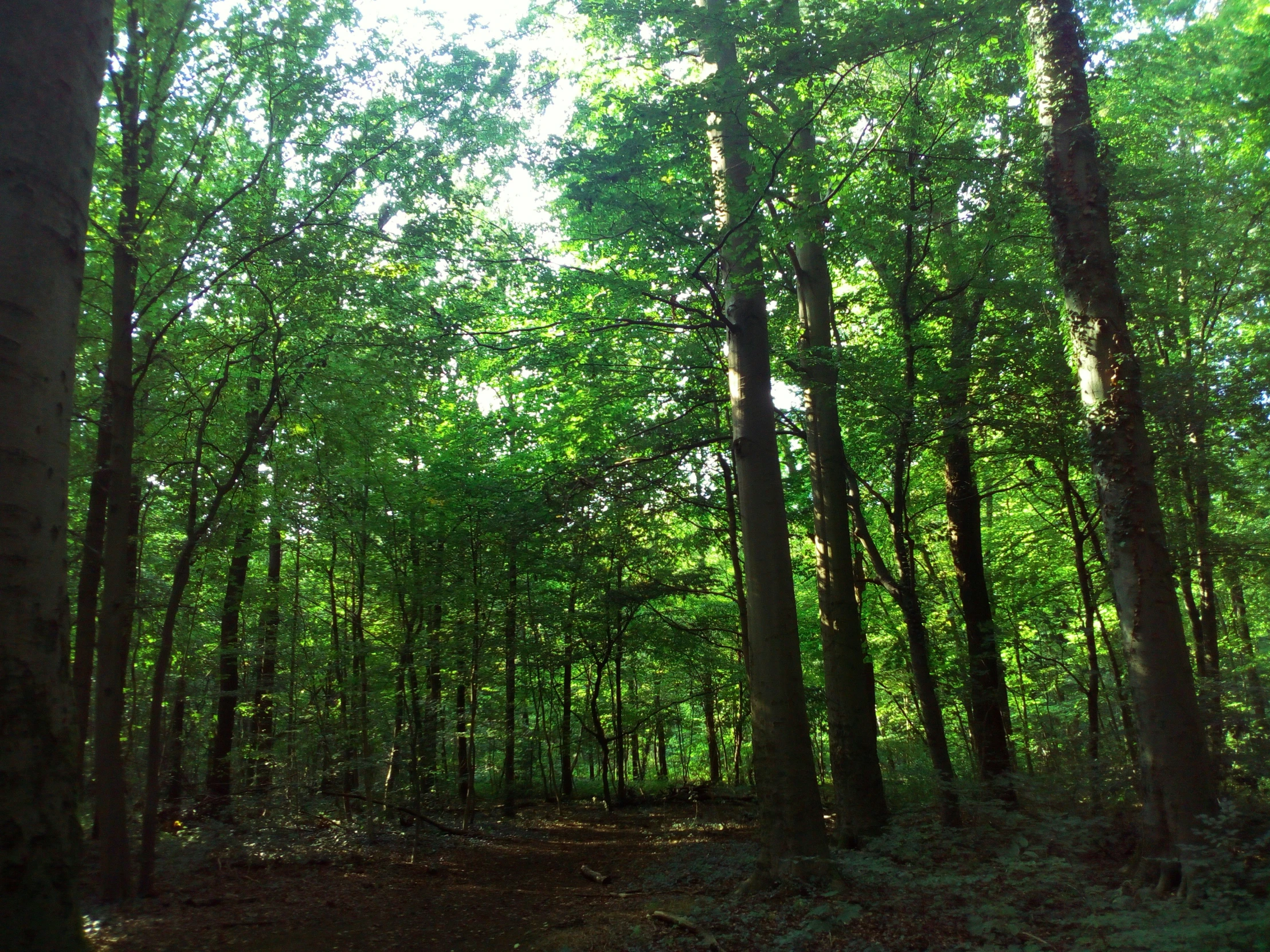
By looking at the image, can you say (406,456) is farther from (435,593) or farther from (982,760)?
(982,760)

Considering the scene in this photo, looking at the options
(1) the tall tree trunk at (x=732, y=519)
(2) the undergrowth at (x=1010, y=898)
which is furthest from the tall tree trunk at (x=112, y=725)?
(1) the tall tree trunk at (x=732, y=519)

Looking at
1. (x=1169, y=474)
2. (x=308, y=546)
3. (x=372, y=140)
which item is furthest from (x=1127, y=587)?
(x=308, y=546)

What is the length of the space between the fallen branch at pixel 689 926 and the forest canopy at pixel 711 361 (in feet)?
2.96

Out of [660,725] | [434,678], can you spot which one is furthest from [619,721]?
[660,725]

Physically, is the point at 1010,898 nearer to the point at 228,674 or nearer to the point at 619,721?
the point at 228,674

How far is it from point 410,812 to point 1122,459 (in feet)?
34.2

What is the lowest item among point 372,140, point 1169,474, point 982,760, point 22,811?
point 982,760

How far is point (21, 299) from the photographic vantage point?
2.38m

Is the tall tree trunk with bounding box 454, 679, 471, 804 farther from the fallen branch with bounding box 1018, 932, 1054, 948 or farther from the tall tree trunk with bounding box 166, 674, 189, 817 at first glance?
the fallen branch with bounding box 1018, 932, 1054, 948

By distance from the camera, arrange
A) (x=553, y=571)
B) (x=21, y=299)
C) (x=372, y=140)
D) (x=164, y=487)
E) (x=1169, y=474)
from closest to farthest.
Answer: (x=21, y=299)
(x=372, y=140)
(x=1169, y=474)
(x=164, y=487)
(x=553, y=571)

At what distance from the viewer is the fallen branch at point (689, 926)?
5.39m

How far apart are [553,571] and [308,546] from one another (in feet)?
17.1

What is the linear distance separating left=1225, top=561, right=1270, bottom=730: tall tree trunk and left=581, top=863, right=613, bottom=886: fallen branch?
7436 mm

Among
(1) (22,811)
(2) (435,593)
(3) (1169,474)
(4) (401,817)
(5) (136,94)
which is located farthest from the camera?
(4) (401,817)
